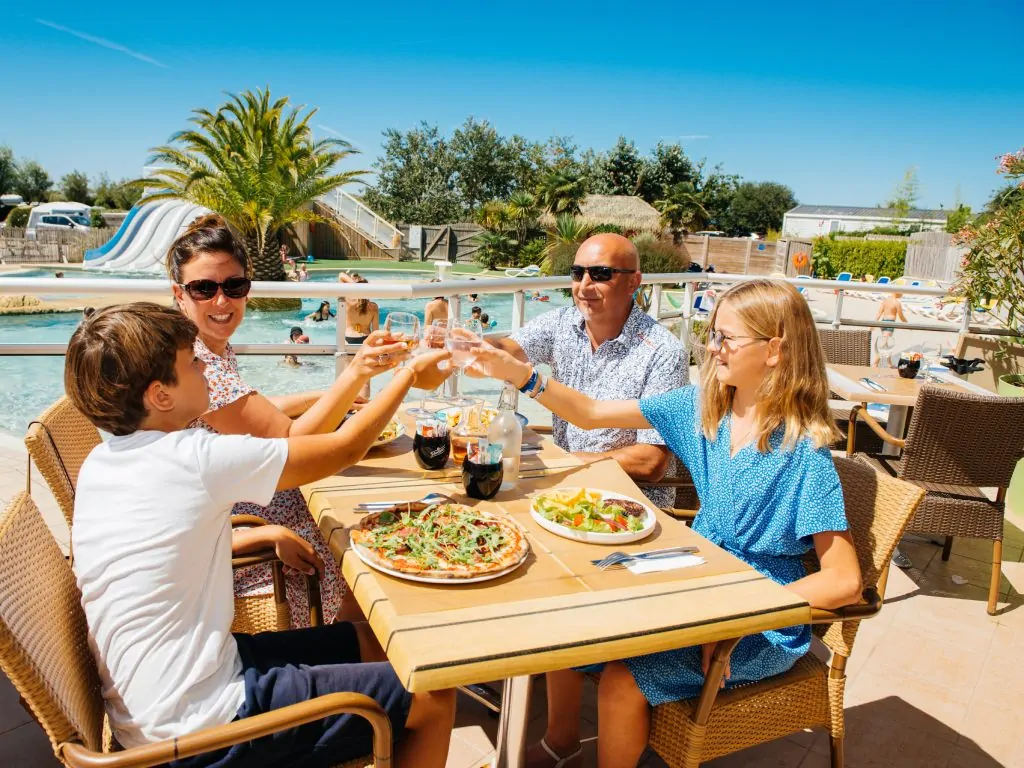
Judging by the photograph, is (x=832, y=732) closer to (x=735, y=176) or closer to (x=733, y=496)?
(x=733, y=496)

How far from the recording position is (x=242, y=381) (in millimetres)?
1884

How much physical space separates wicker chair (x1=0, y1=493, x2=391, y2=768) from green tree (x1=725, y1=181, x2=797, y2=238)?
232ft

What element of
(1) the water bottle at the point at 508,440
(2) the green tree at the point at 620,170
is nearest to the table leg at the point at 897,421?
(1) the water bottle at the point at 508,440

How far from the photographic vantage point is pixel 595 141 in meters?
41.3

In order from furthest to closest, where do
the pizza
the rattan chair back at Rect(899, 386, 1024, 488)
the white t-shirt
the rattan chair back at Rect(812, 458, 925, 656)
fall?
the rattan chair back at Rect(899, 386, 1024, 488) → the rattan chair back at Rect(812, 458, 925, 656) → the pizza → the white t-shirt

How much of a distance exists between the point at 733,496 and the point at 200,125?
21.0 meters

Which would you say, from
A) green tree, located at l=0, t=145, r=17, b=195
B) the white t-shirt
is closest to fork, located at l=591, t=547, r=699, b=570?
the white t-shirt

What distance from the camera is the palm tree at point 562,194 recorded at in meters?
31.7

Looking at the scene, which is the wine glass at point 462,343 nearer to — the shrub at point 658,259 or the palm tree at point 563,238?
the shrub at point 658,259

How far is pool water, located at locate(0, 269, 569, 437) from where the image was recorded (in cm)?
541

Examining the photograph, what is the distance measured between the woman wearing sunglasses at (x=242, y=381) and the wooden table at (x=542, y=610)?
277mm

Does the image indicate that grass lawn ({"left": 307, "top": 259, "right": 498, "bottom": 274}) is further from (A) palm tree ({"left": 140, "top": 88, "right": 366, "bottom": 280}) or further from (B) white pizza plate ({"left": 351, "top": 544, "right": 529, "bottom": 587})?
(B) white pizza plate ({"left": 351, "top": 544, "right": 529, "bottom": 587})

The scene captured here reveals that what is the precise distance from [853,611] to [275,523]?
1.56 m

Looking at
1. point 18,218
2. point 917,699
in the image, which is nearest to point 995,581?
point 917,699
